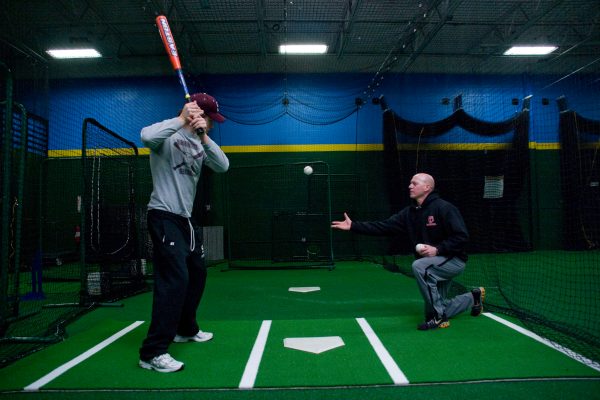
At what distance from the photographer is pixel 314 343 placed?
3.09m

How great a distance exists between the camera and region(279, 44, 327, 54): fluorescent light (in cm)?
1020

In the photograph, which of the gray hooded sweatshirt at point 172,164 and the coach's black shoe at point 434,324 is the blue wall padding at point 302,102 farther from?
the gray hooded sweatshirt at point 172,164

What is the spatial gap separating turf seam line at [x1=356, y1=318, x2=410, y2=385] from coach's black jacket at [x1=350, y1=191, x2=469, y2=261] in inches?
38.4

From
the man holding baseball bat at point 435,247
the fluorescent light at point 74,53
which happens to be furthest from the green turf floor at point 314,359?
the fluorescent light at point 74,53

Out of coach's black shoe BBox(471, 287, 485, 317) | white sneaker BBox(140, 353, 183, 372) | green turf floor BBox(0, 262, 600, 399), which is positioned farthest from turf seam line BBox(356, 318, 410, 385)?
white sneaker BBox(140, 353, 183, 372)

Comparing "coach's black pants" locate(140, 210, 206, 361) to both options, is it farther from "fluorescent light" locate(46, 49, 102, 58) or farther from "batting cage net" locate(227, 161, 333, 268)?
"fluorescent light" locate(46, 49, 102, 58)

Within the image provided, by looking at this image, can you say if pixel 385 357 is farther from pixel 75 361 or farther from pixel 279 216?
pixel 279 216

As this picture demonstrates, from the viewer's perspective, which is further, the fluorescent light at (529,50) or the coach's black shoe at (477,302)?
the fluorescent light at (529,50)

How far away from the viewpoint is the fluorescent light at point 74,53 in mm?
10148

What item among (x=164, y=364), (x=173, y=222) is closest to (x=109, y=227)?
(x=173, y=222)

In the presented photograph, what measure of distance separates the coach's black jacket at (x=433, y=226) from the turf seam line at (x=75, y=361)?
2422mm

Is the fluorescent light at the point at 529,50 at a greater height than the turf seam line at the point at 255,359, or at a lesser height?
greater

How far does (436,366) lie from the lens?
2.57 metres

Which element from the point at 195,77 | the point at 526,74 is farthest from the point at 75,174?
the point at 526,74
